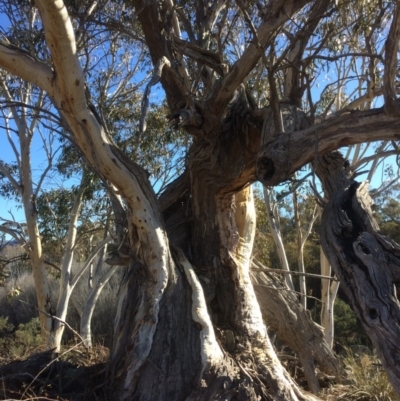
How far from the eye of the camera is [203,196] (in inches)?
252

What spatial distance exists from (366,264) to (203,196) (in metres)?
2.63

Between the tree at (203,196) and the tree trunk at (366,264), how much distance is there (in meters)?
0.03

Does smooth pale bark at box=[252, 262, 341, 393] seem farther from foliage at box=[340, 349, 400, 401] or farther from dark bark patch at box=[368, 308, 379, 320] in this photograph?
dark bark patch at box=[368, 308, 379, 320]

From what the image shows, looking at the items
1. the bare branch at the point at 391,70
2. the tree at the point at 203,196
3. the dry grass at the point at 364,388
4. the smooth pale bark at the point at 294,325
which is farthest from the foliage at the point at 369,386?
the bare branch at the point at 391,70

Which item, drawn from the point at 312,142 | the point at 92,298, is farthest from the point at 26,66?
the point at 92,298

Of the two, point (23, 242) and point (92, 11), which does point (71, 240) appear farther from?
point (92, 11)

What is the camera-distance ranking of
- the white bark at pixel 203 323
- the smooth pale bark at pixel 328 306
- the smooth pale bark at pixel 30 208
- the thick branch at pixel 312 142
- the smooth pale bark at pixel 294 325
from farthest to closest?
1. the smooth pale bark at pixel 328 306
2. the smooth pale bark at pixel 30 208
3. the smooth pale bark at pixel 294 325
4. the white bark at pixel 203 323
5. the thick branch at pixel 312 142

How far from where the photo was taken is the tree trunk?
370cm

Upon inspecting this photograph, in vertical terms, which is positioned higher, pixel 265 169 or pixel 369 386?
pixel 265 169

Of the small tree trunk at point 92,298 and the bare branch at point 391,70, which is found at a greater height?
the small tree trunk at point 92,298

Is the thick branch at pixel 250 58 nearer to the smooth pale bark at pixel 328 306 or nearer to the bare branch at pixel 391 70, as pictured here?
the bare branch at pixel 391 70

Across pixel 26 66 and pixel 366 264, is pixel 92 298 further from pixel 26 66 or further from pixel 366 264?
pixel 366 264

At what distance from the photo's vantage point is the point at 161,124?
1132 centimetres

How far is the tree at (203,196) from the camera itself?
4.87m
